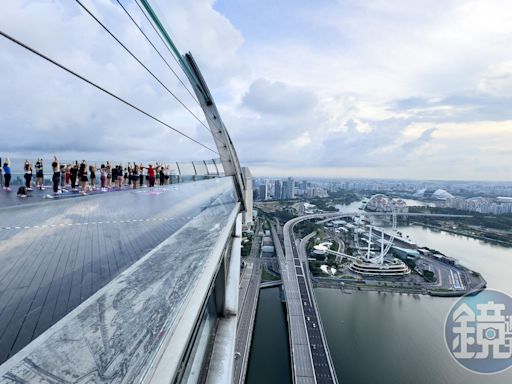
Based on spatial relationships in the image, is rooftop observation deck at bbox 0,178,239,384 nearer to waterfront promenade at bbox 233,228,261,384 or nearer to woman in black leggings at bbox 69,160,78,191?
woman in black leggings at bbox 69,160,78,191

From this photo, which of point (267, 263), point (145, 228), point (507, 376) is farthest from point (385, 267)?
point (145, 228)

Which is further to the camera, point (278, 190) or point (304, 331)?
point (278, 190)

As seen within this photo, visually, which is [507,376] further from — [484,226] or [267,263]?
[484,226]

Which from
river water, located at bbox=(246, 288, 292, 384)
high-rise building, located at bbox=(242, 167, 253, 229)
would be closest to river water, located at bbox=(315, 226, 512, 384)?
river water, located at bbox=(246, 288, 292, 384)

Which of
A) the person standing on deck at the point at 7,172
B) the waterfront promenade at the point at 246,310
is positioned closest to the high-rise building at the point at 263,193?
the waterfront promenade at the point at 246,310

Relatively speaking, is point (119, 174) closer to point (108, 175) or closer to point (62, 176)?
point (108, 175)

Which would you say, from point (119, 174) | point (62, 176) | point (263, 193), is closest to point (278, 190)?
point (263, 193)
